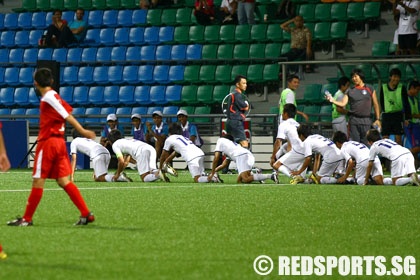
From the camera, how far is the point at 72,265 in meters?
8.17

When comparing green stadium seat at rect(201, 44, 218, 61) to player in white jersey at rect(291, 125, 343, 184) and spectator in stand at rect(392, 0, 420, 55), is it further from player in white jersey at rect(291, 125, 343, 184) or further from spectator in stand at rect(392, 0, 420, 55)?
player in white jersey at rect(291, 125, 343, 184)

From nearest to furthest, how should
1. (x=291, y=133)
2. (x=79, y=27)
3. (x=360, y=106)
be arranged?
(x=291, y=133)
(x=360, y=106)
(x=79, y=27)

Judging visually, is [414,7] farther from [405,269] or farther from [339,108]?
[405,269]

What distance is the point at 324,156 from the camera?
20016mm

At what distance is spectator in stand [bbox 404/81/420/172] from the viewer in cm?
2225

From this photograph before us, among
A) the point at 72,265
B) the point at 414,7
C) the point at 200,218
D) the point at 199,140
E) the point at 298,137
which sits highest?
the point at 414,7

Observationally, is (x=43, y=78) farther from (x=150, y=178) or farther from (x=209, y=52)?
(x=209, y=52)

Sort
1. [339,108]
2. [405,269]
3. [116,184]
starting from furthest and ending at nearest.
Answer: [339,108], [116,184], [405,269]

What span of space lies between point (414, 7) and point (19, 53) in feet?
42.0

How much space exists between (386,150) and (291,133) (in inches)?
87.3

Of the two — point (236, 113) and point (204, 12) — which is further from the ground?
point (204, 12)

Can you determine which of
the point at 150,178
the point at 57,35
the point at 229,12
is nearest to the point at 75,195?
the point at 150,178

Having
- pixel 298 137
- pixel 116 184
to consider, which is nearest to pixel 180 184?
pixel 116 184

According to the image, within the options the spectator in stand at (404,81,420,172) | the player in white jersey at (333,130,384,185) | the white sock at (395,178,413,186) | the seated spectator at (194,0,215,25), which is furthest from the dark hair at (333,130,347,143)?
the seated spectator at (194,0,215,25)
